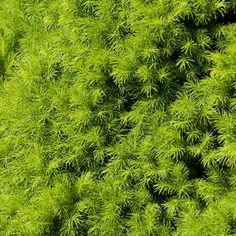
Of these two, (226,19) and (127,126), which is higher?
(226,19)

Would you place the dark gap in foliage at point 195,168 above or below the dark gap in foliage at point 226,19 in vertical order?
below

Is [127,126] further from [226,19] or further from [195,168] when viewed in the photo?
[226,19]

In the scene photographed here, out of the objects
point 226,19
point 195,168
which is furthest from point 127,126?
point 226,19

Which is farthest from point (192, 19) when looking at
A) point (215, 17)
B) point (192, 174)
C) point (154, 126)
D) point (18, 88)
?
point (18, 88)

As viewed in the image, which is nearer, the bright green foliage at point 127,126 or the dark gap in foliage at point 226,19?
the bright green foliage at point 127,126

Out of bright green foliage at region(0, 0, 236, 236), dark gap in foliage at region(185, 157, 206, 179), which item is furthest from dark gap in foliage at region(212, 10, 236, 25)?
dark gap in foliage at region(185, 157, 206, 179)

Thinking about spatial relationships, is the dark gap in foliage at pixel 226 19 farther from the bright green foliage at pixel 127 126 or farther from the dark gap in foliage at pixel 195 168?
the dark gap in foliage at pixel 195 168

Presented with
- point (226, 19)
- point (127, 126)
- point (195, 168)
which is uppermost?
point (226, 19)

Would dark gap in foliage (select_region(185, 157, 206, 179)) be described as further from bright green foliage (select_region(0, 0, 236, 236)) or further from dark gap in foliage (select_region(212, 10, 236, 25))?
dark gap in foliage (select_region(212, 10, 236, 25))

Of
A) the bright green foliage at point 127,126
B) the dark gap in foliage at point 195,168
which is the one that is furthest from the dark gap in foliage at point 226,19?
the dark gap in foliage at point 195,168
